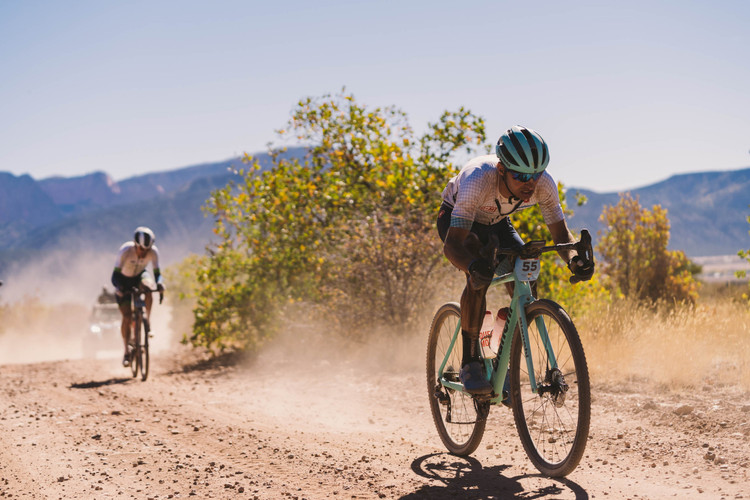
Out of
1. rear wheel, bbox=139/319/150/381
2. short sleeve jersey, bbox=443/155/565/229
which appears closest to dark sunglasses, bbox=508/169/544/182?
short sleeve jersey, bbox=443/155/565/229

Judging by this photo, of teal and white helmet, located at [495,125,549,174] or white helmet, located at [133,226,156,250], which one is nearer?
teal and white helmet, located at [495,125,549,174]

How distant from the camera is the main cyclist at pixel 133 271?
9.94 m

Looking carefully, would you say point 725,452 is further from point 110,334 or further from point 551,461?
point 110,334

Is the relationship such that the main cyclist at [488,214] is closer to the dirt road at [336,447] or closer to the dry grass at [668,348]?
the dirt road at [336,447]

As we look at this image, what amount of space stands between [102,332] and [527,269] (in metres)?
19.1

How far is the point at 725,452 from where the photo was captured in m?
4.47

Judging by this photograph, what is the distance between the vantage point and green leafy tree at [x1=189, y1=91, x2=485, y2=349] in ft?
34.0

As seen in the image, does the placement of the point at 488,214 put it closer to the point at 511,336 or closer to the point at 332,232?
the point at 511,336

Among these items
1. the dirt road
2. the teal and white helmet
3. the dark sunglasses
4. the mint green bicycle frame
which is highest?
the teal and white helmet

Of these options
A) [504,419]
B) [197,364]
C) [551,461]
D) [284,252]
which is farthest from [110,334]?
[551,461]

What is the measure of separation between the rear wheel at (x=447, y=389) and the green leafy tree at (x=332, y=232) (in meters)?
4.87

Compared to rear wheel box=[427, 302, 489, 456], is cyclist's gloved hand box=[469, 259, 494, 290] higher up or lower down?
higher up

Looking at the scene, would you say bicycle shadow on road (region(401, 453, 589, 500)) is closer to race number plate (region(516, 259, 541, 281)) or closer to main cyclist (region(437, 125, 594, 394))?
main cyclist (region(437, 125, 594, 394))

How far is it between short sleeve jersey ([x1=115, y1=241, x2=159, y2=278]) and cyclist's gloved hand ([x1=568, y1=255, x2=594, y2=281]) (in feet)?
24.7
